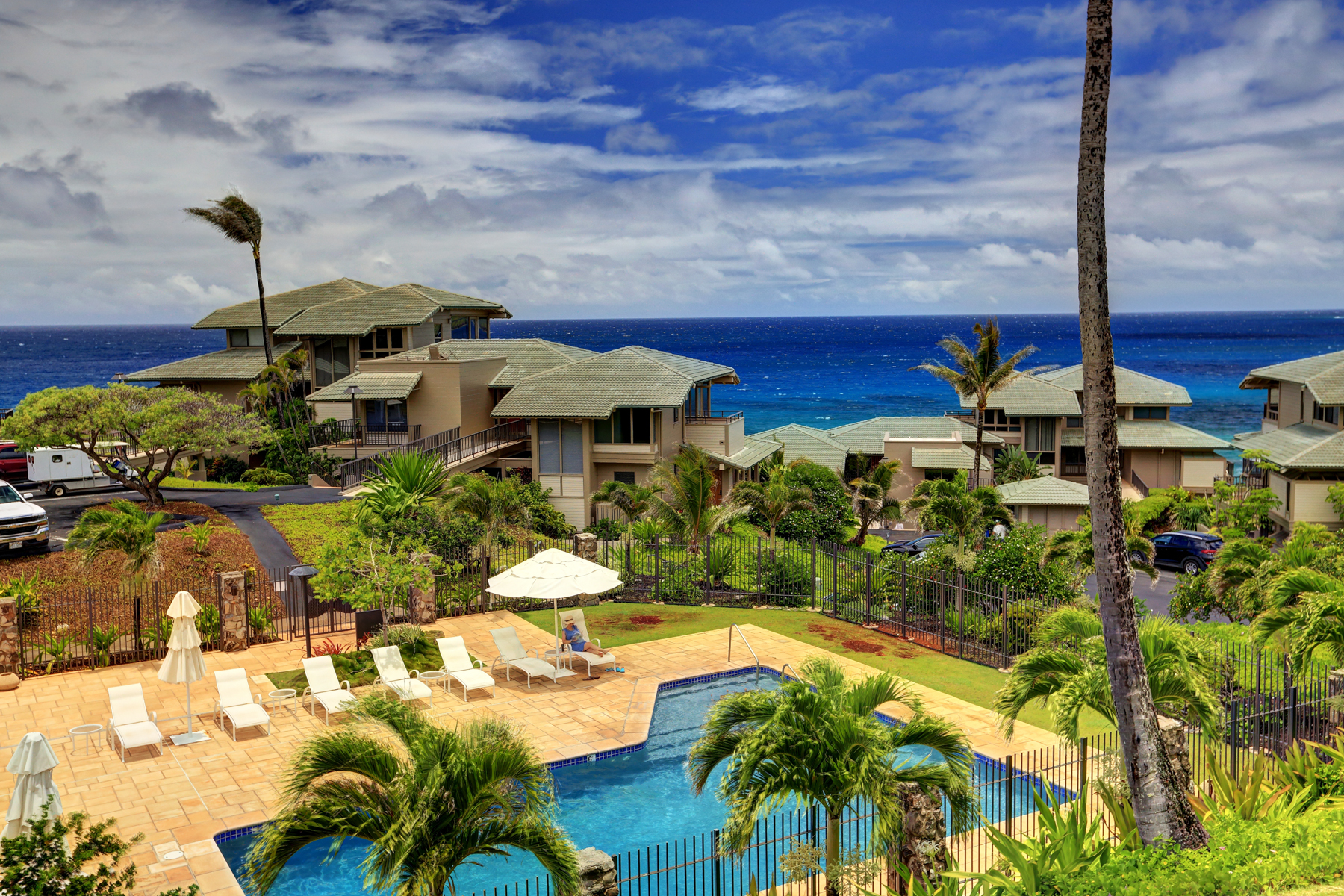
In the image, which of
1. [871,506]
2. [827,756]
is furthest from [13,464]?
[827,756]

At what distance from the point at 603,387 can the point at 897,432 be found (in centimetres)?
1994

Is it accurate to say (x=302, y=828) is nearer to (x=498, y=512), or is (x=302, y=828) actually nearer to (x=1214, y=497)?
(x=498, y=512)

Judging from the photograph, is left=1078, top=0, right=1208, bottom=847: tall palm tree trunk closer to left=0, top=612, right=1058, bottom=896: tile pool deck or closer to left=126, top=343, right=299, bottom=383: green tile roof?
left=0, top=612, right=1058, bottom=896: tile pool deck

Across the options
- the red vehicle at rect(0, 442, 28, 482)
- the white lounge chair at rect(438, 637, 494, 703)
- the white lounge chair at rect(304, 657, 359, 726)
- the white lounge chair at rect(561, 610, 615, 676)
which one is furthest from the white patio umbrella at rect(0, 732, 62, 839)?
the red vehicle at rect(0, 442, 28, 482)

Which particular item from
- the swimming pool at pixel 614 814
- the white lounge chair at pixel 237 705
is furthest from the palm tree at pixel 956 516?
the white lounge chair at pixel 237 705

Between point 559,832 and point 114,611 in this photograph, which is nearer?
point 559,832

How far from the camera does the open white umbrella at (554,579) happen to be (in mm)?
17750

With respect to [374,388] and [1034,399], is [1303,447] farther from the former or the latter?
[374,388]

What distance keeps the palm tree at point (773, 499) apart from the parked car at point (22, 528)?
19.3 metres

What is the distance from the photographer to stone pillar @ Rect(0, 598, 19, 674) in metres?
17.6

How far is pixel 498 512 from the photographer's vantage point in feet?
89.1

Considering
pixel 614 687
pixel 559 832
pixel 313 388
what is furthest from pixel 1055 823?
pixel 313 388

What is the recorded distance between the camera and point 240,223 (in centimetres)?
4625

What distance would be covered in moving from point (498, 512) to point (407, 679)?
1038 centimetres
